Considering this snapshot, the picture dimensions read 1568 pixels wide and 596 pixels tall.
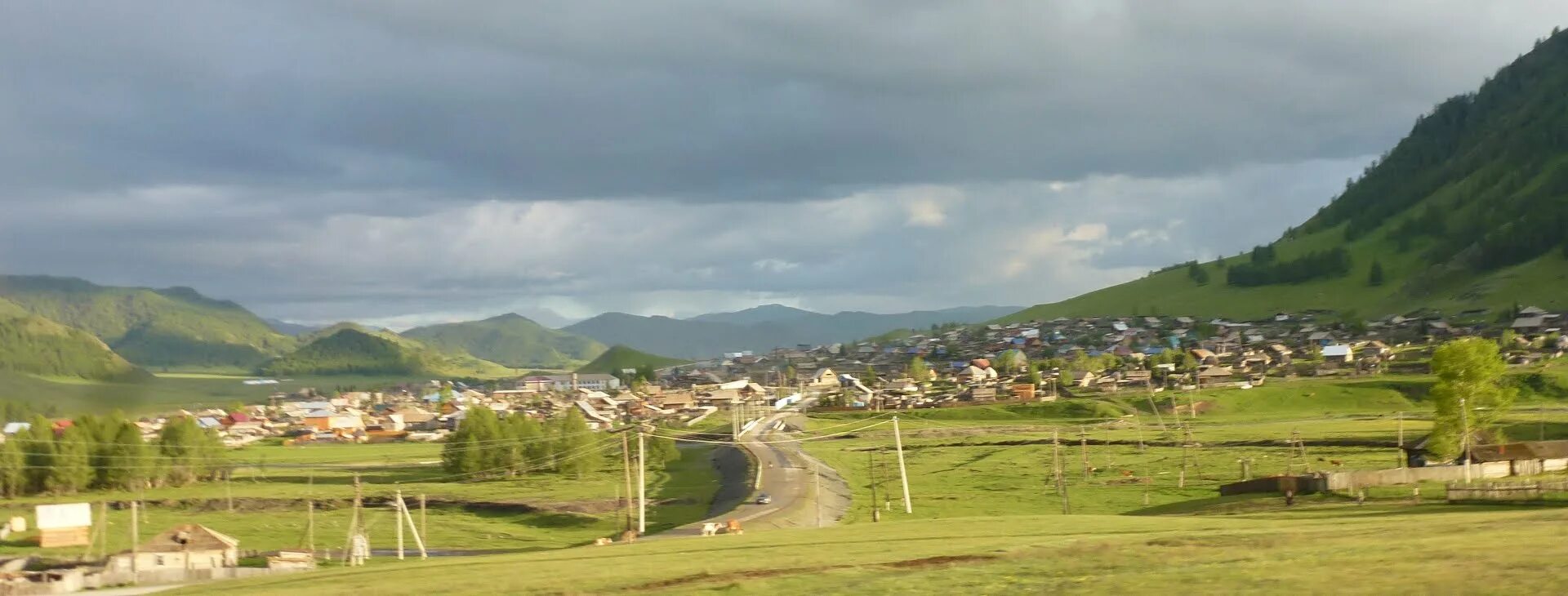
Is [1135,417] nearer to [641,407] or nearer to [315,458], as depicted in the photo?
[641,407]

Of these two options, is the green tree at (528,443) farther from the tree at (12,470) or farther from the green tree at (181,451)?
the tree at (12,470)

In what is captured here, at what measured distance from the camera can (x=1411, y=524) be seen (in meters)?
36.0

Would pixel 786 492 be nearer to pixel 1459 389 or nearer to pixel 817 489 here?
pixel 817 489

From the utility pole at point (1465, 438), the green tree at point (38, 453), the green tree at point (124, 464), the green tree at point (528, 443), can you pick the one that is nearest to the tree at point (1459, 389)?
the utility pole at point (1465, 438)

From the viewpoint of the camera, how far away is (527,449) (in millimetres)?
125312

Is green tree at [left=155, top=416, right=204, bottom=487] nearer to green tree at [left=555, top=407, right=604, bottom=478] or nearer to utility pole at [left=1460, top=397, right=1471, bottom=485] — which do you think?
green tree at [left=555, top=407, right=604, bottom=478]

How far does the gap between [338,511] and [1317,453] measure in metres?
73.5

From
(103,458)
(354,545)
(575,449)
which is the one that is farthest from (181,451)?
(354,545)

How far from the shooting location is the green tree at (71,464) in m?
107

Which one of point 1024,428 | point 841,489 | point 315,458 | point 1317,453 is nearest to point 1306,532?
point 841,489

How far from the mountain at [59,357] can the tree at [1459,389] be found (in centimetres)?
8040

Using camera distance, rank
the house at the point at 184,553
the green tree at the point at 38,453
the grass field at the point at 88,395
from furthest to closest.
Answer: the green tree at the point at 38,453 < the grass field at the point at 88,395 < the house at the point at 184,553

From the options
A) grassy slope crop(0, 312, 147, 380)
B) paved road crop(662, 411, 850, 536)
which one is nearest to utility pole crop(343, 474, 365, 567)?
paved road crop(662, 411, 850, 536)

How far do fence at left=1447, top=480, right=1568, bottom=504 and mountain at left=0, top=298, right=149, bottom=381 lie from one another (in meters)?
72.4
